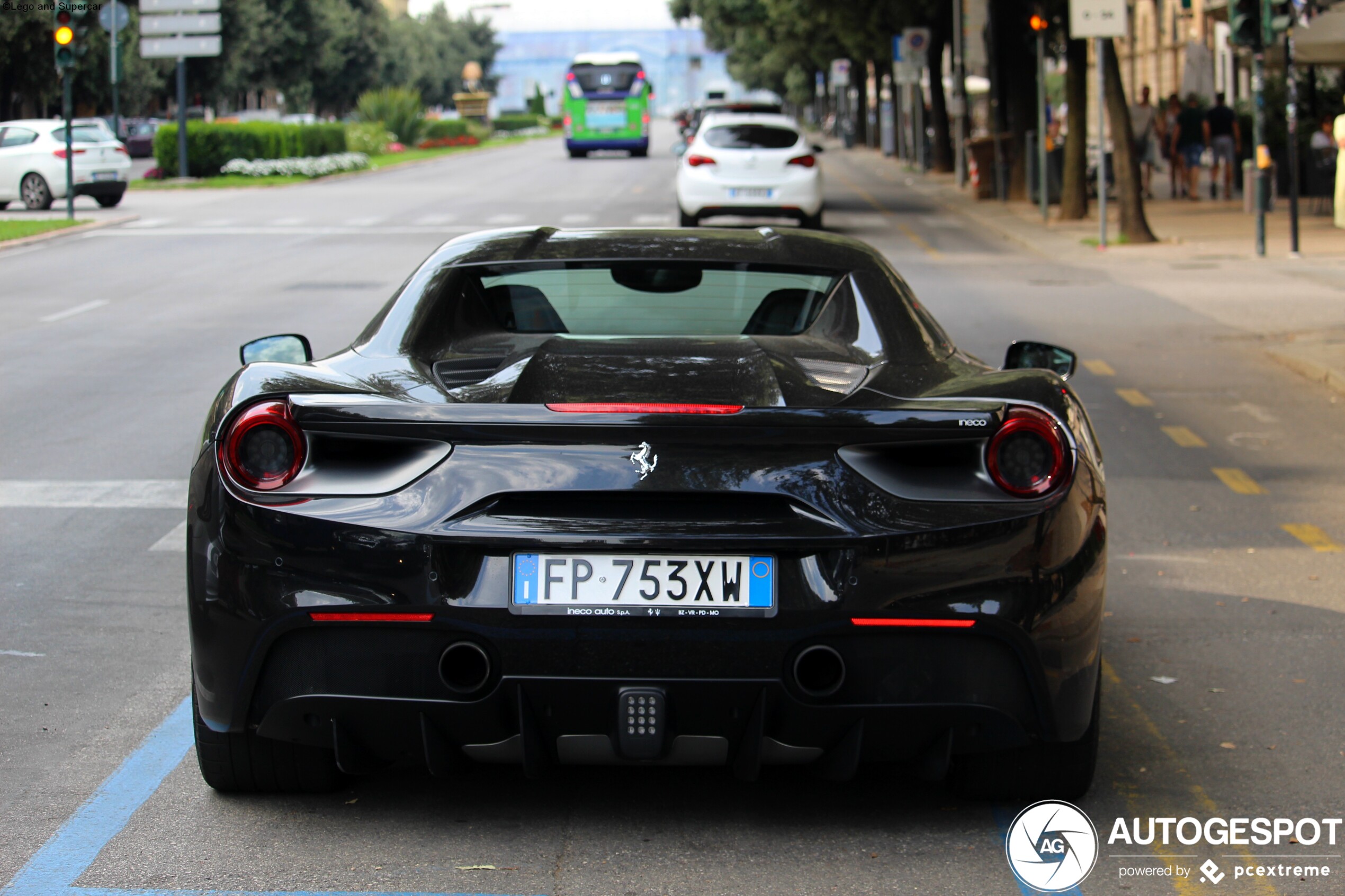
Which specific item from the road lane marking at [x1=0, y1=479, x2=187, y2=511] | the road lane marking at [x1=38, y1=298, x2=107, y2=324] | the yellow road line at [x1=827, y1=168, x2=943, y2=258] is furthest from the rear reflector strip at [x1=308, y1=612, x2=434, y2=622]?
the yellow road line at [x1=827, y1=168, x2=943, y2=258]

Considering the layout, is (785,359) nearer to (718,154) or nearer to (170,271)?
(170,271)

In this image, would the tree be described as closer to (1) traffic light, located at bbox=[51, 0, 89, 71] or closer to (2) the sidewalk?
(2) the sidewalk

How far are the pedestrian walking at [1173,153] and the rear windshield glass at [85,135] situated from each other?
19322 millimetres

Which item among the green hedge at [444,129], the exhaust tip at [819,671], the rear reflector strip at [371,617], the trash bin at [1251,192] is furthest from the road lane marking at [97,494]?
the green hedge at [444,129]

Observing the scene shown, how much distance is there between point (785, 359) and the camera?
4047mm

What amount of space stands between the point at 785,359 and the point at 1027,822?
1.19 meters

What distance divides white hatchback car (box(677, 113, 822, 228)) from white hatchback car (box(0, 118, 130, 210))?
12.5 metres

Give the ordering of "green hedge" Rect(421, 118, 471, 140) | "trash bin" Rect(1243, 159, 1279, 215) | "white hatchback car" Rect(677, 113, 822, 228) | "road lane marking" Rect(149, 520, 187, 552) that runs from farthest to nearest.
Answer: "green hedge" Rect(421, 118, 471, 140), "trash bin" Rect(1243, 159, 1279, 215), "white hatchback car" Rect(677, 113, 822, 228), "road lane marking" Rect(149, 520, 187, 552)

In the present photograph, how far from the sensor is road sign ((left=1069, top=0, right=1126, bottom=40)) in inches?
838

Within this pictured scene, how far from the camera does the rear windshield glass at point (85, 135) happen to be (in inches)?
1211

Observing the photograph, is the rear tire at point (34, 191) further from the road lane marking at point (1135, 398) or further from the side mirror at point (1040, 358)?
the side mirror at point (1040, 358)

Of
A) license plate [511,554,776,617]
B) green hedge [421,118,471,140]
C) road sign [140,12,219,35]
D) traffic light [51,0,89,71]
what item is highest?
road sign [140,12,219,35]

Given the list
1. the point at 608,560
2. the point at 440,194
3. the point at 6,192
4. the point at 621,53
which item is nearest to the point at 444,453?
the point at 608,560

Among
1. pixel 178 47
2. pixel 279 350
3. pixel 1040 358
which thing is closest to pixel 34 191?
pixel 178 47
